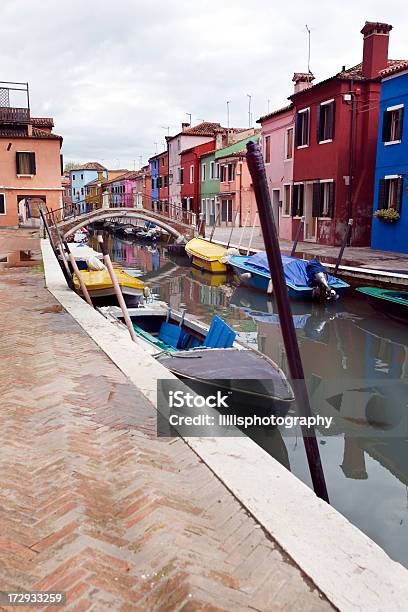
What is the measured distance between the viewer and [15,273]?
46.1 feet

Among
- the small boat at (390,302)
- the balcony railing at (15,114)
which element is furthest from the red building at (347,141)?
the balcony railing at (15,114)

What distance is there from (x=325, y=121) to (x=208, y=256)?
7313 mm

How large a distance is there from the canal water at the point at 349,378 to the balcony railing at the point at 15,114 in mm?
18982

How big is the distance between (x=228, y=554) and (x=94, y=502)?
0.86 meters

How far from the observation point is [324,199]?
74.9ft

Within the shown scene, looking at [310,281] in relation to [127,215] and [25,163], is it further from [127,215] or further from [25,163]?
[25,163]

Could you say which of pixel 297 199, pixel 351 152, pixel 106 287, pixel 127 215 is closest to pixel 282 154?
pixel 297 199

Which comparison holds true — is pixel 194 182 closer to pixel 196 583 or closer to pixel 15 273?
pixel 15 273

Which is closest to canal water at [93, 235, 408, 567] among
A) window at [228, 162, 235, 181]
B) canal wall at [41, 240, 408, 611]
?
canal wall at [41, 240, 408, 611]

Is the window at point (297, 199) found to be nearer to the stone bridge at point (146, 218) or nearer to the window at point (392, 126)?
the window at point (392, 126)

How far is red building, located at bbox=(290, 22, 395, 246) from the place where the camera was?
827 inches

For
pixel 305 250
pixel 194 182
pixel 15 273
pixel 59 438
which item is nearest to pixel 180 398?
pixel 59 438

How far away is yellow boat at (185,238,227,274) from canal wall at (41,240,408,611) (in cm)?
1946

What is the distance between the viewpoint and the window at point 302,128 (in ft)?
78.5
